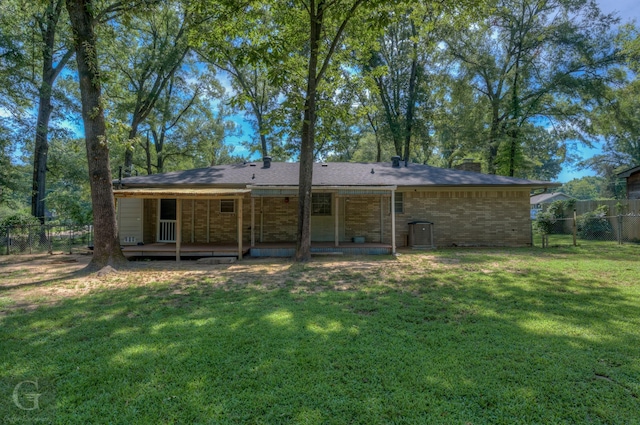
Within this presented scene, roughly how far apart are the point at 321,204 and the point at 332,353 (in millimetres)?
→ 9774

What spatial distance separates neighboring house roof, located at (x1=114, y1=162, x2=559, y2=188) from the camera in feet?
39.7

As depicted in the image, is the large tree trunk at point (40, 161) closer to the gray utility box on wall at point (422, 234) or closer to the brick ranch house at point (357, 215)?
the brick ranch house at point (357, 215)

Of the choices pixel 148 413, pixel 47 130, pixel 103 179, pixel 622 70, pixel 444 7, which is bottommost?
pixel 148 413

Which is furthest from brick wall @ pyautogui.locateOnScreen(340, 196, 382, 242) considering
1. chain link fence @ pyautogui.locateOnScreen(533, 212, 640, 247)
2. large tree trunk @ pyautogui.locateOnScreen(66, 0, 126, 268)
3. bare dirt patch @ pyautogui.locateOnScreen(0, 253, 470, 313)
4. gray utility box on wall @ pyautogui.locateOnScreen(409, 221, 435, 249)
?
large tree trunk @ pyautogui.locateOnScreen(66, 0, 126, 268)

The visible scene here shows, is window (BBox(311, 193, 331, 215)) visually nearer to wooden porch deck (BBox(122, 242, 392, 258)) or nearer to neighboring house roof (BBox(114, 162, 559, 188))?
neighboring house roof (BBox(114, 162, 559, 188))

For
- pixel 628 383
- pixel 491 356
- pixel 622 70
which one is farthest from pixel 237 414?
pixel 622 70

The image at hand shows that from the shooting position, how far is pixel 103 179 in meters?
8.19

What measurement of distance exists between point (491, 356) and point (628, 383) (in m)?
1.04

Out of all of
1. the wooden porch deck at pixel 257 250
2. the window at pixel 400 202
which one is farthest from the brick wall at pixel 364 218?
the wooden porch deck at pixel 257 250

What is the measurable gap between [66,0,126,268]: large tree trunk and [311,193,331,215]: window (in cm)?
694

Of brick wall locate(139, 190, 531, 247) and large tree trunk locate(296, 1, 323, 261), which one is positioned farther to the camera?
brick wall locate(139, 190, 531, 247)

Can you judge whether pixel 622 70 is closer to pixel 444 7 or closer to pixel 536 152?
pixel 536 152

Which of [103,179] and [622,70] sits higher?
[622,70]

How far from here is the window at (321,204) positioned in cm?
1292
